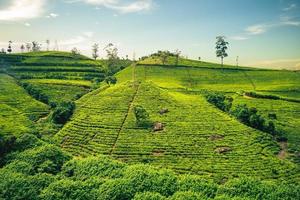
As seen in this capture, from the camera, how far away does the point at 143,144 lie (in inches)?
3617

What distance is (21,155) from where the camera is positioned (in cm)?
8394

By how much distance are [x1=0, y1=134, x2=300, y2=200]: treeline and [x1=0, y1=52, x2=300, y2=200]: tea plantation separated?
0.19 metres

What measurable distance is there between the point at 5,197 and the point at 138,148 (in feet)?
102

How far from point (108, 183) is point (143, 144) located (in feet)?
69.8

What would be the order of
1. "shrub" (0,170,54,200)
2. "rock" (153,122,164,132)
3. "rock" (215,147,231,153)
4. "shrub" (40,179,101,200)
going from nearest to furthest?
1. "shrub" (40,179,101,200)
2. "shrub" (0,170,54,200)
3. "rock" (215,147,231,153)
4. "rock" (153,122,164,132)

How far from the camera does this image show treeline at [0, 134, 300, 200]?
68.9 m

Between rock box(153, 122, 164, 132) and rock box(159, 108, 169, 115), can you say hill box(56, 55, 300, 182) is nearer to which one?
rock box(159, 108, 169, 115)

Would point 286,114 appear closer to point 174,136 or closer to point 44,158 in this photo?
point 174,136

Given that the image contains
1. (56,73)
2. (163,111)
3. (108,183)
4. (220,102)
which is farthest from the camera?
(56,73)

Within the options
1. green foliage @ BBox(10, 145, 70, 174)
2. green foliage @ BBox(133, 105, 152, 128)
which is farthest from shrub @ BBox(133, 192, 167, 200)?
green foliage @ BBox(133, 105, 152, 128)

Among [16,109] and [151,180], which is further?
[16,109]

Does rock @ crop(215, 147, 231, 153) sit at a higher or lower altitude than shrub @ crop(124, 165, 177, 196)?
higher

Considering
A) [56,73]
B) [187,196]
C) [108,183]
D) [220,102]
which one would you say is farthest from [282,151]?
[56,73]

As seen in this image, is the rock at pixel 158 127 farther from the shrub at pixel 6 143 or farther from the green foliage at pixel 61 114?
the shrub at pixel 6 143
